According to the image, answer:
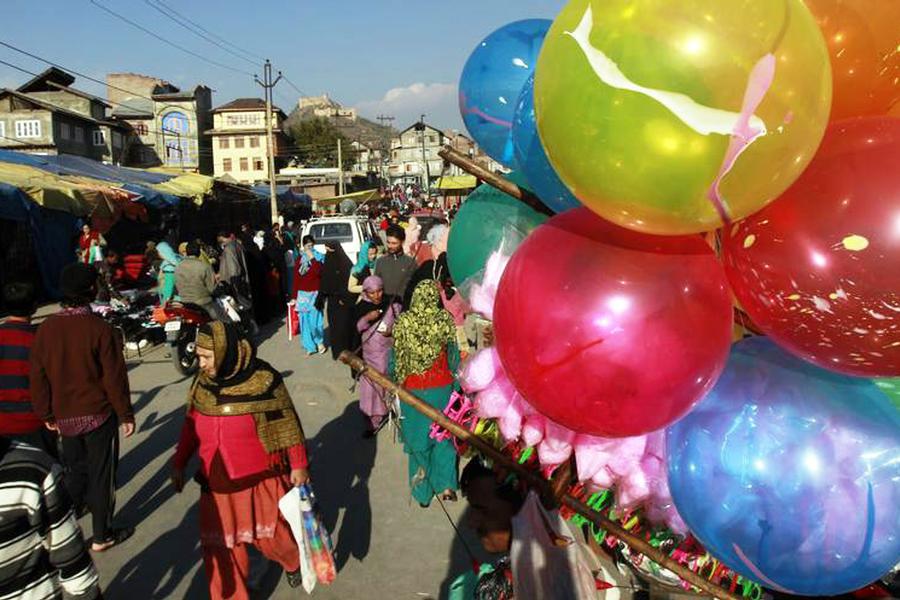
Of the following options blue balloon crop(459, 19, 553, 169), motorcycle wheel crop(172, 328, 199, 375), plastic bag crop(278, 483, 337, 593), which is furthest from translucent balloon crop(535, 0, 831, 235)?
motorcycle wheel crop(172, 328, 199, 375)

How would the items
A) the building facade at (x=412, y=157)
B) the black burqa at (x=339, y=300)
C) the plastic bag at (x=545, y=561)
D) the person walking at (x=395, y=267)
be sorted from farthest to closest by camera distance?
1. the building facade at (x=412, y=157)
2. the black burqa at (x=339, y=300)
3. the person walking at (x=395, y=267)
4. the plastic bag at (x=545, y=561)

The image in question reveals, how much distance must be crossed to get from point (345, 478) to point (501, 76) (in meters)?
4.04

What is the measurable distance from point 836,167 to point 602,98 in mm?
528

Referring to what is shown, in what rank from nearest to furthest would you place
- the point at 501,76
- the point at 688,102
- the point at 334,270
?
the point at 688,102
the point at 501,76
the point at 334,270

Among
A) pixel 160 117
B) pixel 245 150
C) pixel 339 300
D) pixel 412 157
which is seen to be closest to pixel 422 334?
pixel 339 300

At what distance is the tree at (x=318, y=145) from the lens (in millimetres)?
58625

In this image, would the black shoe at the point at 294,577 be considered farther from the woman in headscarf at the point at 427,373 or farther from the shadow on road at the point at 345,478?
the woman in headscarf at the point at 427,373

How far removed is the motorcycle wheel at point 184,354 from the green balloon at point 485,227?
7.21 meters

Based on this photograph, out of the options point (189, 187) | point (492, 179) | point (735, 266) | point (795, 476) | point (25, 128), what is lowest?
point (795, 476)

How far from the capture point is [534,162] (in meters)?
1.61

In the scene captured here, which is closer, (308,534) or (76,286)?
(308,534)

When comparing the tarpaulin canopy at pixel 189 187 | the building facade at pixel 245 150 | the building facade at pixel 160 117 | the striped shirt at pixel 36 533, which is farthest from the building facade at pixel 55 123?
the striped shirt at pixel 36 533

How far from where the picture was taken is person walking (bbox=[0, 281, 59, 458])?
3.54m

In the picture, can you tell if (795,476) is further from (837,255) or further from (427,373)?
(427,373)
